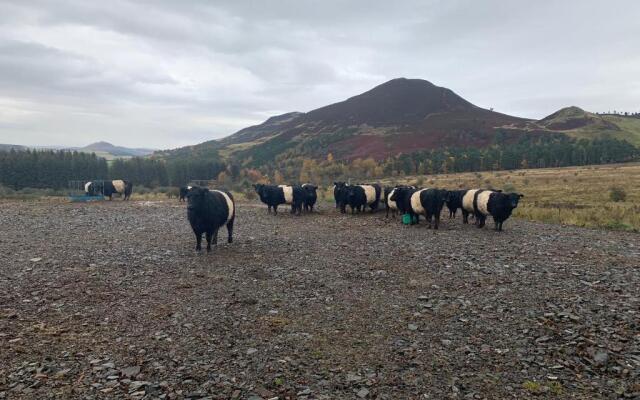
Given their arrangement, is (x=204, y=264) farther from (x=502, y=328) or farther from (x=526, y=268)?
(x=526, y=268)

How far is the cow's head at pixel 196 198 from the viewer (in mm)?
12914

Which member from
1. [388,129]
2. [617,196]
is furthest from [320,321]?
[388,129]

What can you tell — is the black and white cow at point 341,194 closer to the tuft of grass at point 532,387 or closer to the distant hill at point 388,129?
the tuft of grass at point 532,387

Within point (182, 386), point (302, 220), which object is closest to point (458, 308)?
point (182, 386)

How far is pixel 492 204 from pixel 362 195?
9.06 m

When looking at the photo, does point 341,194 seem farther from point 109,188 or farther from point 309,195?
point 109,188

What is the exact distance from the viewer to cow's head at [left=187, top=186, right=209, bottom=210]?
12.9 m

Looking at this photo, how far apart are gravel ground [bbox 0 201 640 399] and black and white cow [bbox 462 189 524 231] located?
3.80m

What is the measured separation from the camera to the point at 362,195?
25250mm

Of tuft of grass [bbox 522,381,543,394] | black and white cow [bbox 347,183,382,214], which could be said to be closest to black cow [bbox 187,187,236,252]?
tuft of grass [bbox 522,381,543,394]

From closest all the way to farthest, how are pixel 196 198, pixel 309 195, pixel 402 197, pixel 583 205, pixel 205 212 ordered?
pixel 196 198 → pixel 205 212 → pixel 402 197 → pixel 309 195 → pixel 583 205

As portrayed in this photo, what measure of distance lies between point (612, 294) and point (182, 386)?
8.97 meters

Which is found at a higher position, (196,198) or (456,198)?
(196,198)

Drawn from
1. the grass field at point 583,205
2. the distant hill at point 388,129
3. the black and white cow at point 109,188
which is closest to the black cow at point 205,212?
the grass field at point 583,205
